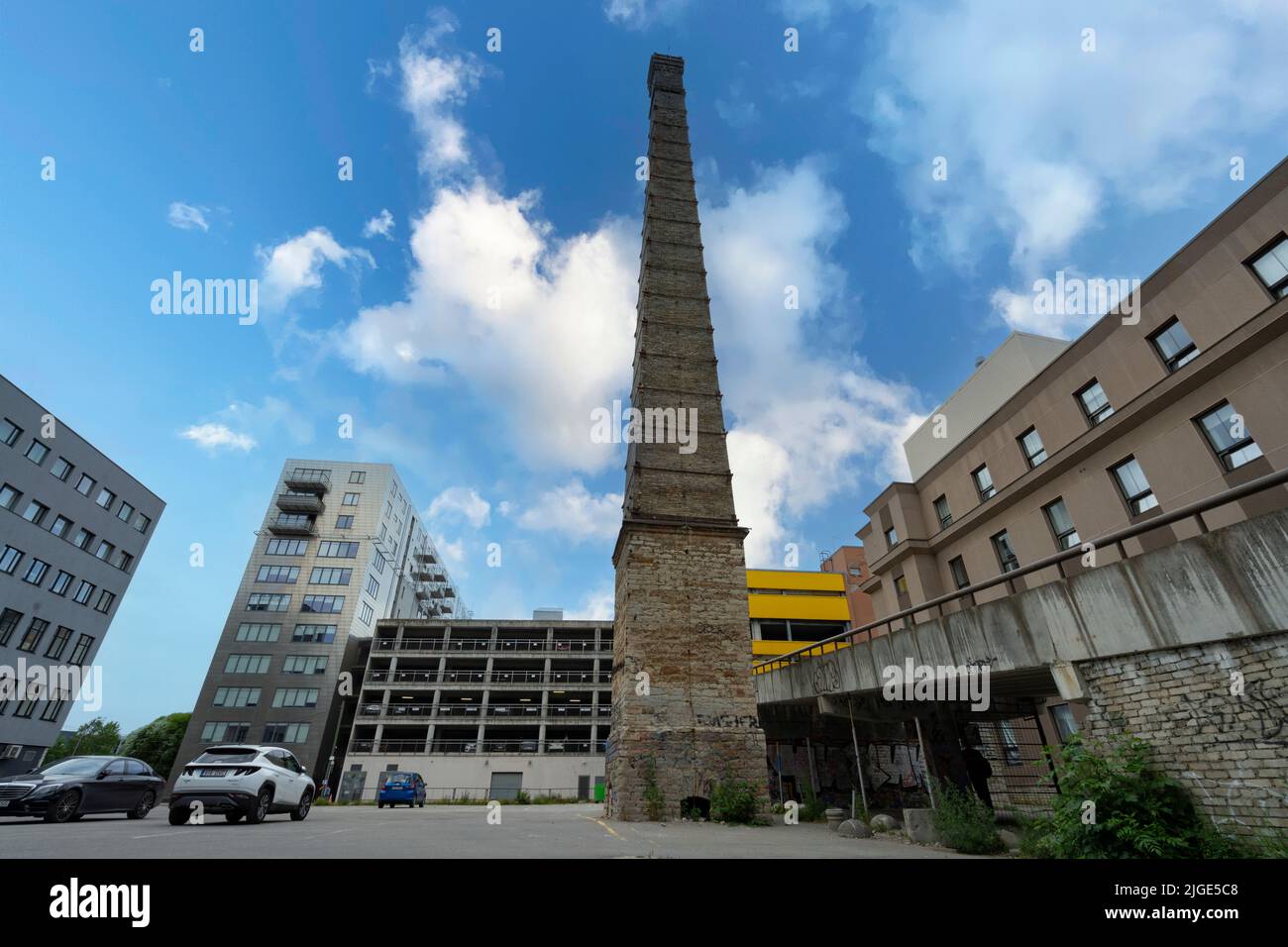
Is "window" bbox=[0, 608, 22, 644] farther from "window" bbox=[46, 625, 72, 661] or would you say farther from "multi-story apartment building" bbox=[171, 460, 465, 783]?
"multi-story apartment building" bbox=[171, 460, 465, 783]

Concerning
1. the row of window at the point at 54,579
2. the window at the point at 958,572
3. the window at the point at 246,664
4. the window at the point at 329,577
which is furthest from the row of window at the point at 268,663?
the window at the point at 958,572

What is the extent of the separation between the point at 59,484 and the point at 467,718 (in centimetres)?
3207

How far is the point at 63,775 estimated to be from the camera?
1148cm

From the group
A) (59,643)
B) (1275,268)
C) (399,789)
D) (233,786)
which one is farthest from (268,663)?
(1275,268)

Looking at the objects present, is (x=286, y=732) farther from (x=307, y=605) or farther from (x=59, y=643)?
(x=59, y=643)

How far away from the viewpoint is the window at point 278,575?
171 ft

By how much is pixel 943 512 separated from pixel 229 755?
983 inches

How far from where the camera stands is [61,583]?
34.5 m

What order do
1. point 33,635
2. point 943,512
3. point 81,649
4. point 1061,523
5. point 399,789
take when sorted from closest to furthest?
point 1061,523
point 943,512
point 399,789
point 33,635
point 81,649

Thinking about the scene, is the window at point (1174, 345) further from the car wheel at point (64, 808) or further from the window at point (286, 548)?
the window at point (286, 548)

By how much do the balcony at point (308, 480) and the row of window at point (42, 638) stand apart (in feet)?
72.2

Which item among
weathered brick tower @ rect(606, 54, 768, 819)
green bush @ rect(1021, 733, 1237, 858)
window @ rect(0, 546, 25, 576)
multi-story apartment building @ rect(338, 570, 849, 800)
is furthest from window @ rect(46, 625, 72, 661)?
green bush @ rect(1021, 733, 1237, 858)
